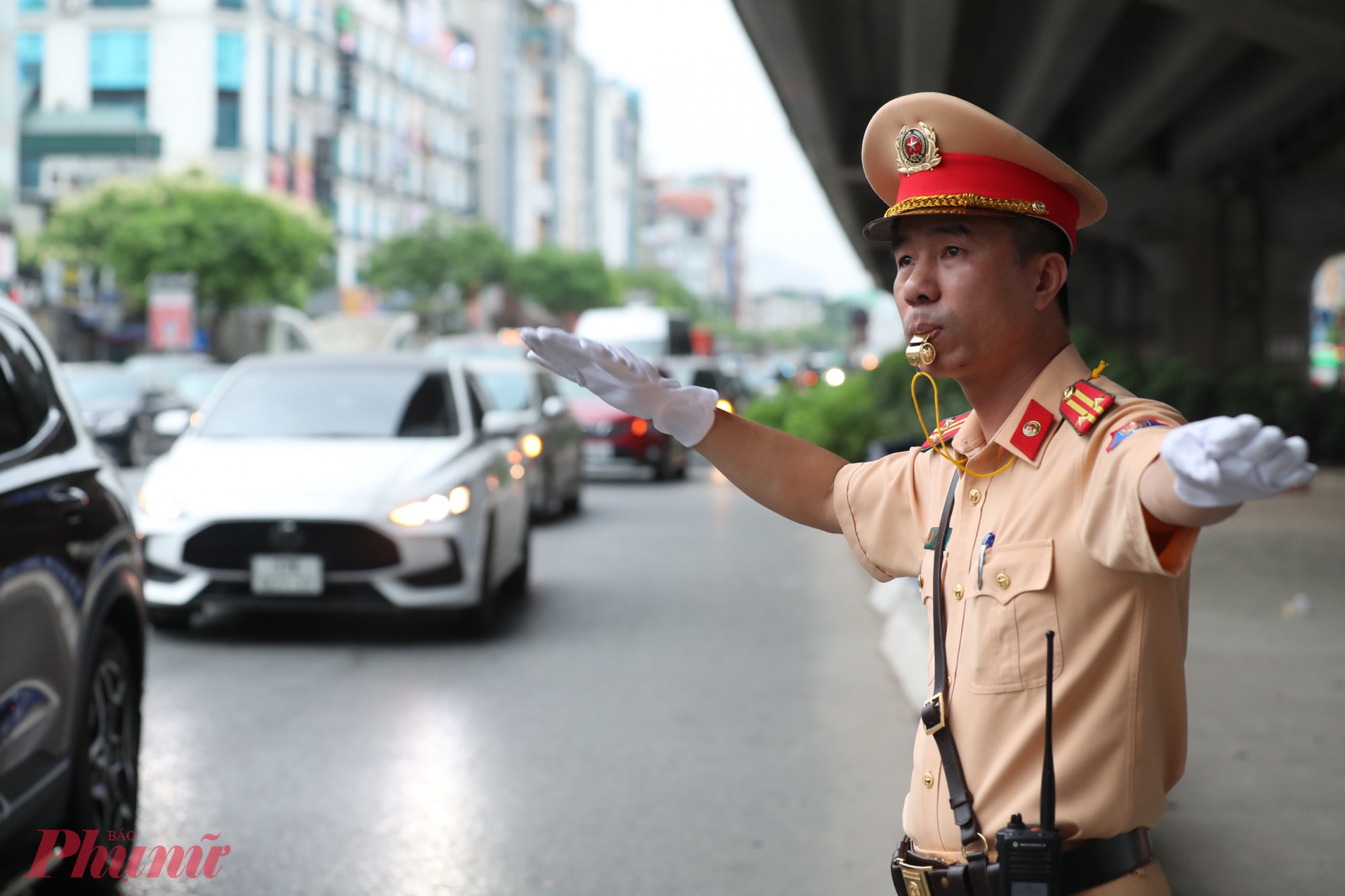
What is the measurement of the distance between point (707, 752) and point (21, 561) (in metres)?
3.19

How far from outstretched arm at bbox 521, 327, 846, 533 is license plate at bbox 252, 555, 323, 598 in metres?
6.26

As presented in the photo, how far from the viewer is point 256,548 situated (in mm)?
8539

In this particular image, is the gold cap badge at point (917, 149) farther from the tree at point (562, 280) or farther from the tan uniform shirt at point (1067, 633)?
the tree at point (562, 280)

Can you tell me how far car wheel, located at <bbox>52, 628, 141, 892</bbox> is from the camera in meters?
4.42

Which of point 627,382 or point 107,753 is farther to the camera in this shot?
point 107,753

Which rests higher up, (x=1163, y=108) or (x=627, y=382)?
(x=1163, y=108)

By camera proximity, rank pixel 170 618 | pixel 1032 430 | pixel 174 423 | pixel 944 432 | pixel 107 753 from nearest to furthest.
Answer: pixel 1032 430
pixel 944 432
pixel 107 753
pixel 170 618
pixel 174 423

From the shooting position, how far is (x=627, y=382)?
94.7 inches

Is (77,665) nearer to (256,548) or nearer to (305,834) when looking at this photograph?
(305,834)

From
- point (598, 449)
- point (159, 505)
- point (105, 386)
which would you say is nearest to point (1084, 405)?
point (159, 505)

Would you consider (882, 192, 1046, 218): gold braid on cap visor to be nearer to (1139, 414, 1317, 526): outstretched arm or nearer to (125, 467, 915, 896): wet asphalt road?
(1139, 414, 1317, 526): outstretched arm

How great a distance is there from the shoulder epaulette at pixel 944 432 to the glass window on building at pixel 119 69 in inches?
2614

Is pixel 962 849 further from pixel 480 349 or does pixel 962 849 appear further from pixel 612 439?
pixel 612 439

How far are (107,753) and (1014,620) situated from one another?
137 inches
